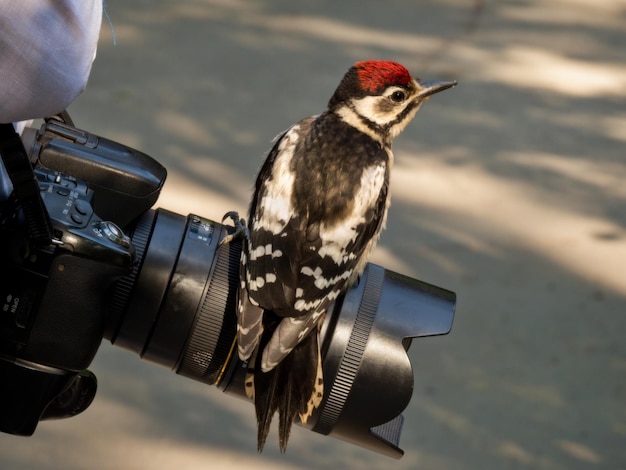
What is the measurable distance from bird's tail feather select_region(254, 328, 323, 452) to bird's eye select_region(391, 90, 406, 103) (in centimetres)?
38

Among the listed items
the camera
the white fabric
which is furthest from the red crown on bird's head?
the white fabric

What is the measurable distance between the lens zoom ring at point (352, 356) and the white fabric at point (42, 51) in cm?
54

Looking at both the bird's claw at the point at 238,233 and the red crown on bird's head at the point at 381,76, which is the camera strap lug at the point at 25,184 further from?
the red crown on bird's head at the point at 381,76

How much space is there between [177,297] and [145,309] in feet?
0.15

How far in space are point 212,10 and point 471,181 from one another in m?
1.20

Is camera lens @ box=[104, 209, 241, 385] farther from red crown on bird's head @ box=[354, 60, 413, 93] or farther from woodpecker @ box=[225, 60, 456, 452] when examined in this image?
red crown on bird's head @ box=[354, 60, 413, 93]

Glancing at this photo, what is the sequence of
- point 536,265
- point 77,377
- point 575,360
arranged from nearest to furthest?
point 77,377
point 575,360
point 536,265

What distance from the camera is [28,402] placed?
1160 mm

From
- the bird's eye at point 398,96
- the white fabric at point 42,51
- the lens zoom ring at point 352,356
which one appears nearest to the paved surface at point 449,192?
the lens zoom ring at point 352,356

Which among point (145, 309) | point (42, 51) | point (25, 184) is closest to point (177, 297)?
point (145, 309)

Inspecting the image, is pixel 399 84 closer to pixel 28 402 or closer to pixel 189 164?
pixel 28 402

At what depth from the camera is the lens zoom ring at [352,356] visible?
1312mm

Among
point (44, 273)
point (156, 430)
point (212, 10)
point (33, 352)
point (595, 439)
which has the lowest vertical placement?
point (156, 430)

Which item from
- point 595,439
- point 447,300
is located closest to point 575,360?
point 595,439
